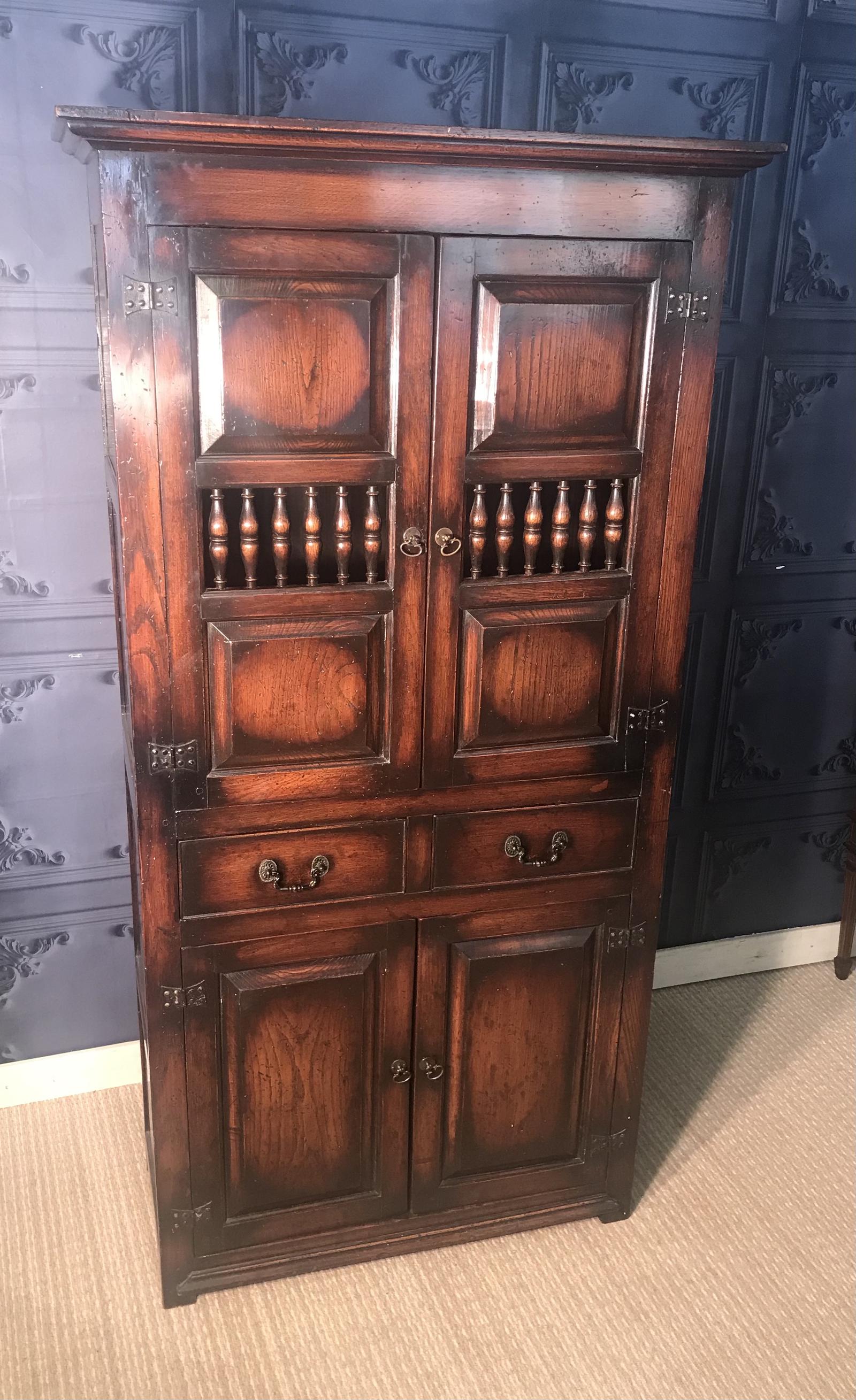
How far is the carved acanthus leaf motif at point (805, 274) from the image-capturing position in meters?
2.00

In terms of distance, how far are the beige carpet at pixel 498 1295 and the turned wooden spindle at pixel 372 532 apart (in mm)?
1073

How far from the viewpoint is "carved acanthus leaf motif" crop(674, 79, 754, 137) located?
6.05ft

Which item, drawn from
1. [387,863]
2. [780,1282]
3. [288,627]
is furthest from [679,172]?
[780,1282]

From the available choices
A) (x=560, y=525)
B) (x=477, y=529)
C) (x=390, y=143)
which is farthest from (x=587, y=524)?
(x=390, y=143)

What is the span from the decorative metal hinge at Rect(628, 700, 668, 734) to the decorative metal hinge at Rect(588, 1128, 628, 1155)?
2.17 ft

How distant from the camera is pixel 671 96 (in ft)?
6.02

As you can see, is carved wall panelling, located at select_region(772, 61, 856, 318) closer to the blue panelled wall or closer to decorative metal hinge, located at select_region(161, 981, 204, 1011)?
Result: the blue panelled wall

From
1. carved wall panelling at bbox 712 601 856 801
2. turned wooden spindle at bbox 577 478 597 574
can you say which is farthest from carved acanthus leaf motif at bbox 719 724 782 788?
turned wooden spindle at bbox 577 478 597 574

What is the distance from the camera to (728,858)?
2395mm

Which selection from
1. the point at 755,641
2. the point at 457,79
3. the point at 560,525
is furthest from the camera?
the point at 755,641

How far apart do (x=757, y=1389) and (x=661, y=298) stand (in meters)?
1.46

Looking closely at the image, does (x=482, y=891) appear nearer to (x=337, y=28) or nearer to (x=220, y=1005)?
(x=220, y=1005)

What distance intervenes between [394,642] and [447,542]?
0.14 meters

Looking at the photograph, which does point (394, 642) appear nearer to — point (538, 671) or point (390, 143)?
point (538, 671)
